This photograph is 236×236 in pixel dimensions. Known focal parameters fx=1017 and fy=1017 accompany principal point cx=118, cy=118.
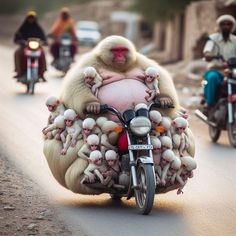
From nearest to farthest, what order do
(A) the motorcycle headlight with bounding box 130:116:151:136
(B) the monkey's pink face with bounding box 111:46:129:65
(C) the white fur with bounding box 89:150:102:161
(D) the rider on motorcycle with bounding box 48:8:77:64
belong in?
(A) the motorcycle headlight with bounding box 130:116:151:136 < (C) the white fur with bounding box 89:150:102:161 < (B) the monkey's pink face with bounding box 111:46:129:65 < (D) the rider on motorcycle with bounding box 48:8:77:64

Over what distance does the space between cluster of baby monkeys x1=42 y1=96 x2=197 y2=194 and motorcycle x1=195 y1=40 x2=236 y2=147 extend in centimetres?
545

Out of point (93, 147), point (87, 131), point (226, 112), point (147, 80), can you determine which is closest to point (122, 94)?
point (147, 80)

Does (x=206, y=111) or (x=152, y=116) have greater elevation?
(x=152, y=116)

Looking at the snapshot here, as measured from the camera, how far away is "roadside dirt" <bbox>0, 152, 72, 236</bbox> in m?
8.60

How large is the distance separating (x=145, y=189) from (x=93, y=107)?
0.95 meters

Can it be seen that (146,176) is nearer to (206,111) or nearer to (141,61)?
(141,61)

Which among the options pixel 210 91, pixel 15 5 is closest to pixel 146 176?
pixel 210 91

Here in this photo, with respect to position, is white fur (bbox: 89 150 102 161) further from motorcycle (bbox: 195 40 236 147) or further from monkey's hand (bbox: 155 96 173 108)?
motorcycle (bbox: 195 40 236 147)

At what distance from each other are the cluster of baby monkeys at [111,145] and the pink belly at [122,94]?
193 mm

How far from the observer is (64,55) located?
29.4 metres

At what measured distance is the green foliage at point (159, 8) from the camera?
35.2m

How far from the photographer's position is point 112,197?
10.1 meters

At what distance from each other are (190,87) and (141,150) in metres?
15.9

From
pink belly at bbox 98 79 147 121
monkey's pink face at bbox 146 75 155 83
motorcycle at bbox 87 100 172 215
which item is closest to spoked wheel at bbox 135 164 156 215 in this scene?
motorcycle at bbox 87 100 172 215
